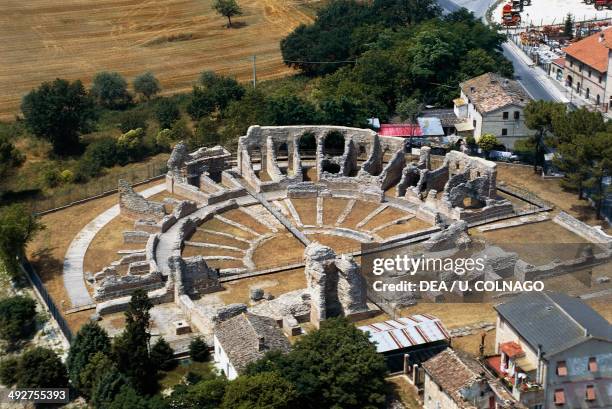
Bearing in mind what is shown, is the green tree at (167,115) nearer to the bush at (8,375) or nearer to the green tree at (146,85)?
the green tree at (146,85)

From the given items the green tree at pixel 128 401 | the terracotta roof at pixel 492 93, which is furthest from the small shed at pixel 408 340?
the terracotta roof at pixel 492 93

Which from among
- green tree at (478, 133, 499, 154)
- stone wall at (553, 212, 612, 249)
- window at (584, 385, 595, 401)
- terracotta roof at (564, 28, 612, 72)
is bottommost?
window at (584, 385, 595, 401)

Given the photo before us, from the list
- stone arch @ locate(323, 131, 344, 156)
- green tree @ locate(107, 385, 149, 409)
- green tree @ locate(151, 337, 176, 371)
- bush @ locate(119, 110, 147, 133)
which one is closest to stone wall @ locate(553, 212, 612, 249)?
stone arch @ locate(323, 131, 344, 156)

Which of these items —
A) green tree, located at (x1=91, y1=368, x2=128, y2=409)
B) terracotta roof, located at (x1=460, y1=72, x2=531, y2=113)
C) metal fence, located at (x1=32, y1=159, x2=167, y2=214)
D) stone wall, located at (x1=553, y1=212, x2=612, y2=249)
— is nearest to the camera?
green tree, located at (x1=91, y1=368, x2=128, y2=409)

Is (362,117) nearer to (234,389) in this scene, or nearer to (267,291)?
(267,291)

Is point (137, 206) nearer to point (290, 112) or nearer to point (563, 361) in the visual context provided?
point (290, 112)

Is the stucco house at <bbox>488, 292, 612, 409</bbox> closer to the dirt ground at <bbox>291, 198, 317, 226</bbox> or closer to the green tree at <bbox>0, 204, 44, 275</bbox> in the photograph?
the dirt ground at <bbox>291, 198, 317, 226</bbox>

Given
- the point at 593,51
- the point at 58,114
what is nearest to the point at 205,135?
the point at 58,114
